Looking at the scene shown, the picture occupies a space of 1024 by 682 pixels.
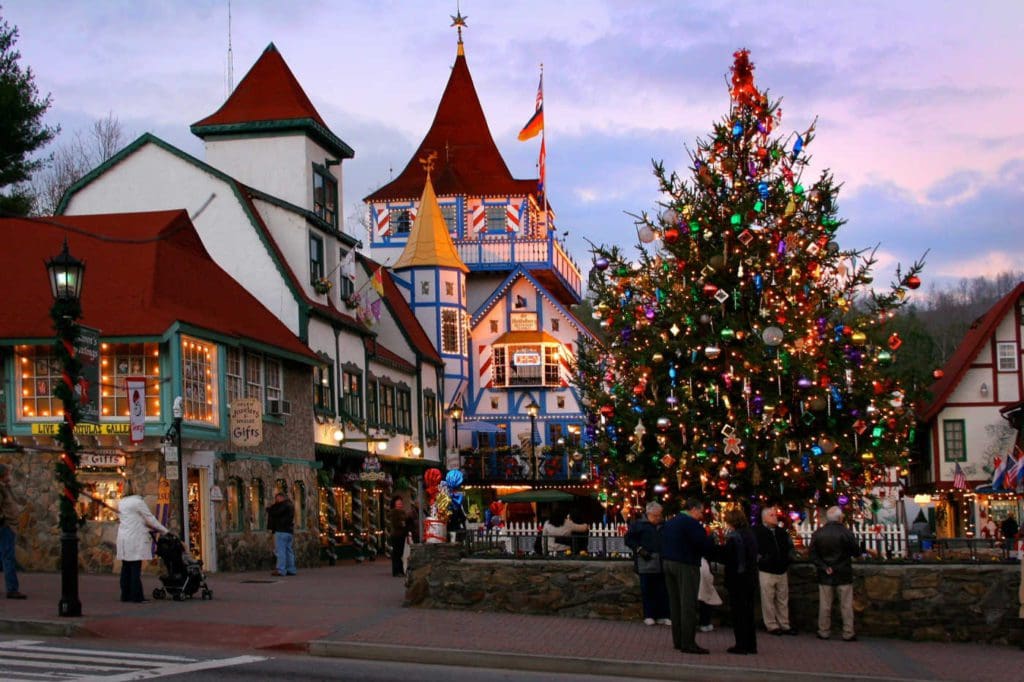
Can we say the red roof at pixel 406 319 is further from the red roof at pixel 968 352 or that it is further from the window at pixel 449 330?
the red roof at pixel 968 352

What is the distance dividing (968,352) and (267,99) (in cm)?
2750

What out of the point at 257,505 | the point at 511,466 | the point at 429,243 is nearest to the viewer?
the point at 257,505

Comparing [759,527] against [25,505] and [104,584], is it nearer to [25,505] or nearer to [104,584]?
[104,584]

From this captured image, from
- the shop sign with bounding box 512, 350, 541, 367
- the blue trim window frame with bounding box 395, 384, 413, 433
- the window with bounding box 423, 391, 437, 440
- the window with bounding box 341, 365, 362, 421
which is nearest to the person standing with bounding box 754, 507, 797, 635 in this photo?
the window with bounding box 341, 365, 362, 421

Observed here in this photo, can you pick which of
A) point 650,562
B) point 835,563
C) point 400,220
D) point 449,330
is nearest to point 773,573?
point 835,563

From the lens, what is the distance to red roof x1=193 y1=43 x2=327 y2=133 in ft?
117

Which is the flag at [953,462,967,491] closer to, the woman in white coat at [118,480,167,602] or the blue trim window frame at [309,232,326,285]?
the blue trim window frame at [309,232,326,285]

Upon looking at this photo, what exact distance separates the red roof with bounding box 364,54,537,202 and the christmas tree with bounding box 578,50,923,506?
116 feet

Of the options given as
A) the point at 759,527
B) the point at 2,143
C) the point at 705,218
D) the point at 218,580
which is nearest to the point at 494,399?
the point at 2,143

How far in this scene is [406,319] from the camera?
48.4 metres

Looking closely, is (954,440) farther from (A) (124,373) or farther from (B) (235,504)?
(A) (124,373)

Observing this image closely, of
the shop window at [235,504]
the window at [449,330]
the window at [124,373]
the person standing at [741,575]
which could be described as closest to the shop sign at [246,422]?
the shop window at [235,504]

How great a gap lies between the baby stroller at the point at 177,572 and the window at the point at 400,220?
38.1m

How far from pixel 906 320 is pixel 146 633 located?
58.5 metres
